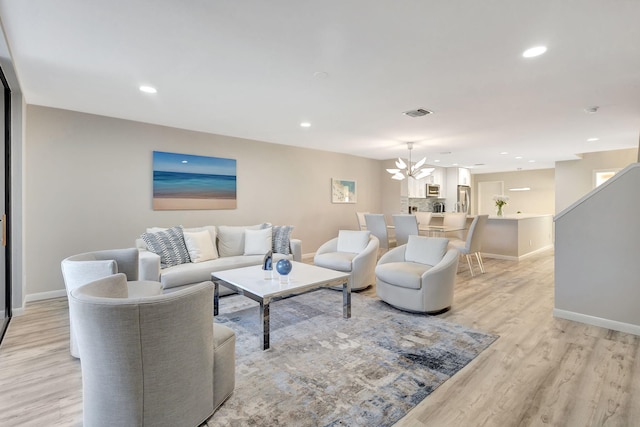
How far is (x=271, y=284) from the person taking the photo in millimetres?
2865

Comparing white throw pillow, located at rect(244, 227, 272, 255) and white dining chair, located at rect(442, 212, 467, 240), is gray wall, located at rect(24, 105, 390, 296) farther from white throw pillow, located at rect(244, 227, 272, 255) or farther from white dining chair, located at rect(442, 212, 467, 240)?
white dining chair, located at rect(442, 212, 467, 240)

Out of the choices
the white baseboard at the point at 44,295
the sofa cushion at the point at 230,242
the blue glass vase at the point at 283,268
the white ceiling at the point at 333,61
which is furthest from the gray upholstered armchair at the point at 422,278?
the white baseboard at the point at 44,295

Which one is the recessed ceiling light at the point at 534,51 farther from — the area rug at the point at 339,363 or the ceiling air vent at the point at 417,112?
the area rug at the point at 339,363

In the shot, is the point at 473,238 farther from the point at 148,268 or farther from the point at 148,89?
the point at 148,89

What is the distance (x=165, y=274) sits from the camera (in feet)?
11.4

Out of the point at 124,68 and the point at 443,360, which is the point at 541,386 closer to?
the point at 443,360

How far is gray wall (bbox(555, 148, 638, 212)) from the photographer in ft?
24.4

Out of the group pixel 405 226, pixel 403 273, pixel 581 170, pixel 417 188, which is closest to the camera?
pixel 403 273

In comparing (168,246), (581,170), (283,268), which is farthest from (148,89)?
(581,170)

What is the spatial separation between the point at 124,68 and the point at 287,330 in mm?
2782

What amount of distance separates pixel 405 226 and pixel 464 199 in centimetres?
614

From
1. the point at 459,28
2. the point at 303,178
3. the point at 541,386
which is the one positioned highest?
the point at 459,28

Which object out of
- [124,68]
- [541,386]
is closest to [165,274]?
[124,68]

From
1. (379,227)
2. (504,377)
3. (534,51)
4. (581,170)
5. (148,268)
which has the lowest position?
(504,377)
